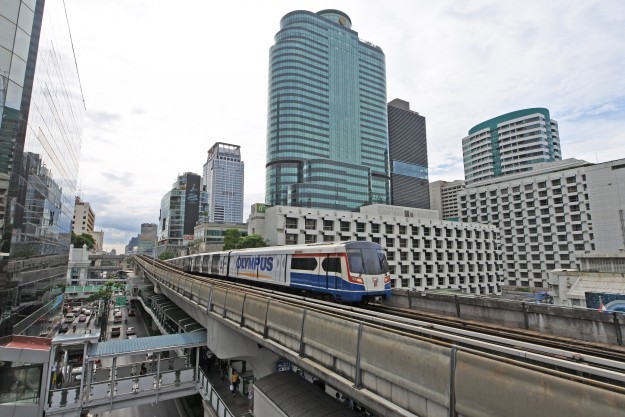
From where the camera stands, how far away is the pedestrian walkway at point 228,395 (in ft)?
61.2

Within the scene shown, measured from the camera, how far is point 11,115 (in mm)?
16125

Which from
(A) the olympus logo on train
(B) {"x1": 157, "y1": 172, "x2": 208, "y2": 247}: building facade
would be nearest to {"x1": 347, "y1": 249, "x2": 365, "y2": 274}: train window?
(A) the olympus logo on train

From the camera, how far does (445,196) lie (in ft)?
596

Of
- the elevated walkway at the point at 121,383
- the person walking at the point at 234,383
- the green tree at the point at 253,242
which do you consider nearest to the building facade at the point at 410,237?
the green tree at the point at 253,242

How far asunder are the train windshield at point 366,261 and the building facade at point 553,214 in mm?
73941

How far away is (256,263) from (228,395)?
9232mm

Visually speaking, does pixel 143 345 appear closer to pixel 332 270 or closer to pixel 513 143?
pixel 332 270

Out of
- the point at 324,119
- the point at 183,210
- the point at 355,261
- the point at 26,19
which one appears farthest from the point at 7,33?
the point at 183,210

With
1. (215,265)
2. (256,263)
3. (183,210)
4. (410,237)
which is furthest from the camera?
(183,210)

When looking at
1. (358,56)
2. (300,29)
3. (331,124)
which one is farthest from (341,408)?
(358,56)

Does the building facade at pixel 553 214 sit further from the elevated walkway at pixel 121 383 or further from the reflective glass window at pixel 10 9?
the reflective glass window at pixel 10 9

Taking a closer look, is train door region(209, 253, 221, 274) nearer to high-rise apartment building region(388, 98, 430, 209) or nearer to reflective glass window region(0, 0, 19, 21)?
reflective glass window region(0, 0, 19, 21)

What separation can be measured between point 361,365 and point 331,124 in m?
124

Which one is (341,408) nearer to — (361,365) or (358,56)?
(361,365)
